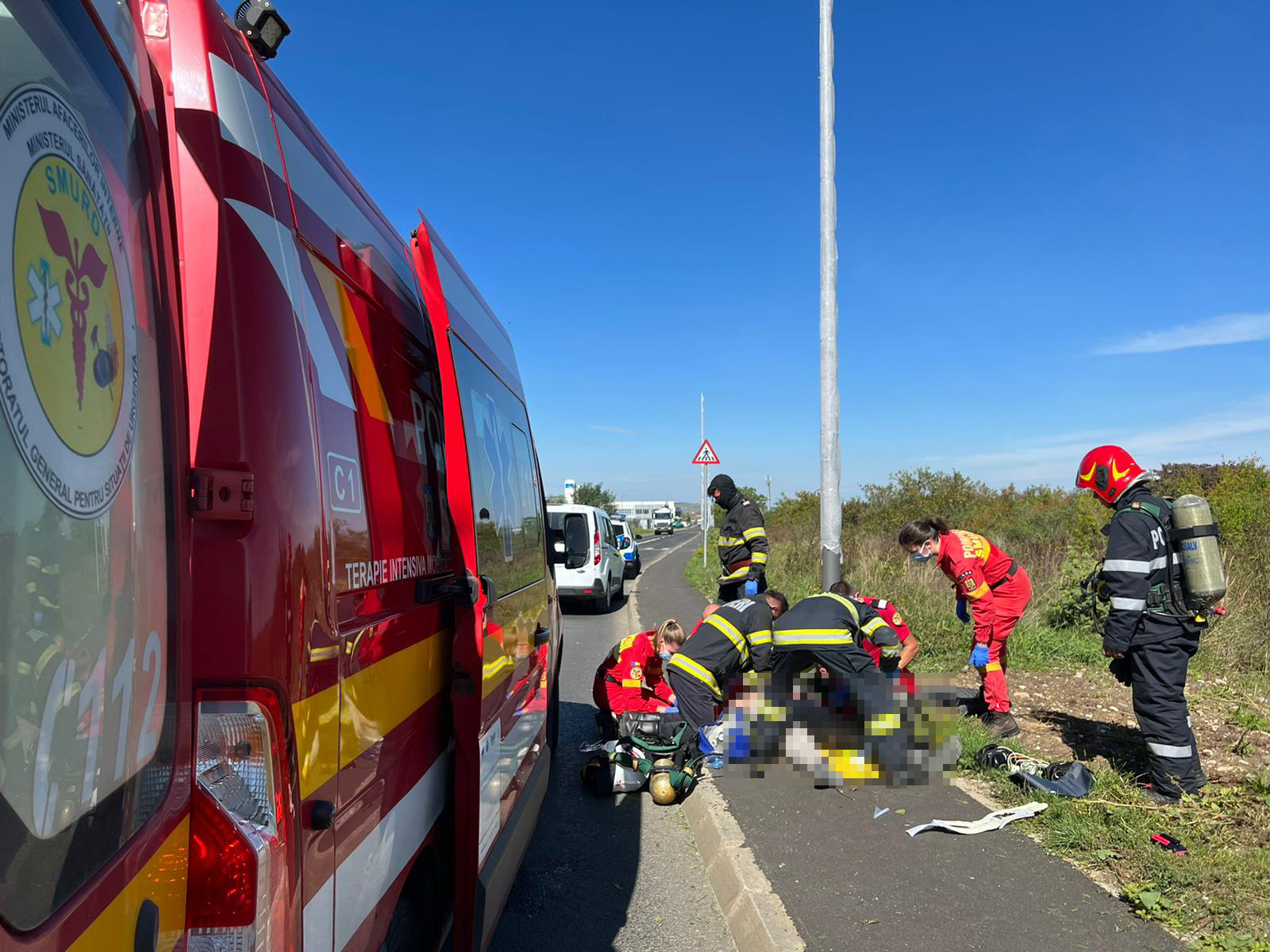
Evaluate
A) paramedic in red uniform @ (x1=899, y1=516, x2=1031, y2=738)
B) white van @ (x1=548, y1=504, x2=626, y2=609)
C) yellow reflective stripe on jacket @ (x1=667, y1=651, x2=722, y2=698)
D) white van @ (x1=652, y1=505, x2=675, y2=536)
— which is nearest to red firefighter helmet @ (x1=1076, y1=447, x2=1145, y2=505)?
paramedic in red uniform @ (x1=899, y1=516, x2=1031, y2=738)

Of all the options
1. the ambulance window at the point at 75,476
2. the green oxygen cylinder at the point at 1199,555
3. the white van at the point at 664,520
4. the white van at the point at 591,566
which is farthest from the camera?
the white van at the point at 664,520

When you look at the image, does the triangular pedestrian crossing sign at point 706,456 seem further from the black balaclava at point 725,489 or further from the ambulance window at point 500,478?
the ambulance window at point 500,478

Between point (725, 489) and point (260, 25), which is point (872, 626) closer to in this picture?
point (725, 489)

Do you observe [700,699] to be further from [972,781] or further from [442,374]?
[442,374]

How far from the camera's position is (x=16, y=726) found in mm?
867

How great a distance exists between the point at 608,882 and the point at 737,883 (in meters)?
0.68

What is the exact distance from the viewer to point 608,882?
4.13 m

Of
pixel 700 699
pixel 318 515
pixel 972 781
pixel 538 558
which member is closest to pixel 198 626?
pixel 318 515

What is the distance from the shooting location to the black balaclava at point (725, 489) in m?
9.44

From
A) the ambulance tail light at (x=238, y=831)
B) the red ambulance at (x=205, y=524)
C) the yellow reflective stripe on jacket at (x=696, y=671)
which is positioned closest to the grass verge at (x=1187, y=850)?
the yellow reflective stripe on jacket at (x=696, y=671)

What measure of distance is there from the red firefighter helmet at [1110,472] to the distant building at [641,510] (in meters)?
76.9

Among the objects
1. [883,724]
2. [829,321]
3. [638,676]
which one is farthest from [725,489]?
[883,724]

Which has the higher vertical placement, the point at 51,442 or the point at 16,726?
the point at 51,442

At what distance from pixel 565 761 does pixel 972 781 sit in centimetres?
269
